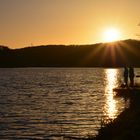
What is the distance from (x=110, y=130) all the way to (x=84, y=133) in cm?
517

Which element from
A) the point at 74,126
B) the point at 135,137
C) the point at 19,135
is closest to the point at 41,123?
the point at 74,126

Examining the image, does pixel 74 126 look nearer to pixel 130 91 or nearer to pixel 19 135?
pixel 19 135

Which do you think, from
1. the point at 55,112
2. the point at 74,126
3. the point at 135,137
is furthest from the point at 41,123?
the point at 135,137

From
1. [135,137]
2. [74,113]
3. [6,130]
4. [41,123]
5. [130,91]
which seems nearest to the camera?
[135,137]

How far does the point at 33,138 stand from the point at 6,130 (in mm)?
3019

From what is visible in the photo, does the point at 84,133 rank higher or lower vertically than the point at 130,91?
lower

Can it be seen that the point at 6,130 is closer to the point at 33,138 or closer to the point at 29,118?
the point at 33,138

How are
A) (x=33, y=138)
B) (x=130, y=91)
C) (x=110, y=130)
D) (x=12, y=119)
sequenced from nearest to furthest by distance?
(x=110, y=130) < (x=33, y=138) < (x=12, y=119) < (x=130, y=91)

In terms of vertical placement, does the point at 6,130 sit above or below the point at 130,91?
below

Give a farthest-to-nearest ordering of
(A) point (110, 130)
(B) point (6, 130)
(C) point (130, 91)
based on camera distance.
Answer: (C) point (130, 91), (B) point (6, 130), (A) point (110, 130)

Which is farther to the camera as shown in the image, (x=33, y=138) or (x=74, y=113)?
(x=74, y=113)

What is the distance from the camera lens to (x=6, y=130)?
24625 millimetres

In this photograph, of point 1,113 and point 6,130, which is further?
point 1,113

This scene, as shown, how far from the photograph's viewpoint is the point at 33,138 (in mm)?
22062
